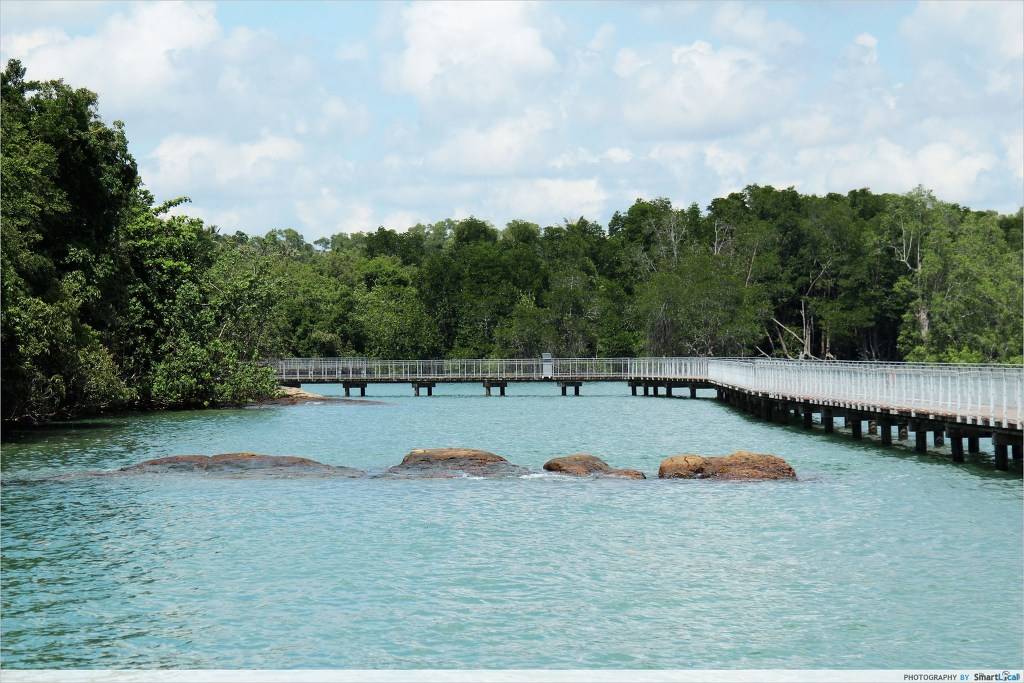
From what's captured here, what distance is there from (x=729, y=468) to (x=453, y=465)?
746 centimetres

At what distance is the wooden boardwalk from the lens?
34.6 meters

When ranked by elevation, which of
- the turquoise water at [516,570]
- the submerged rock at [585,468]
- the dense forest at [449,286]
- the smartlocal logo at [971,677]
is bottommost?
the smartlocal logo at [971,677]

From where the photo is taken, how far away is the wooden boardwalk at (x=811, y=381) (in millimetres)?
34625

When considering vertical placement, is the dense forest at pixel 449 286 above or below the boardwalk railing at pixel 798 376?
above

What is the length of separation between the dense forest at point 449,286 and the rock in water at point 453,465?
12.4 m

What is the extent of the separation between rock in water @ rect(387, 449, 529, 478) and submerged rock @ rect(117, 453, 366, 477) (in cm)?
140

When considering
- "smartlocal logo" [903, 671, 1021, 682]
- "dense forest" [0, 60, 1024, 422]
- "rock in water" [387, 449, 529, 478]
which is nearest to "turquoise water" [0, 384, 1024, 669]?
"smartlocal logo" [903, 671, 1021, 682]

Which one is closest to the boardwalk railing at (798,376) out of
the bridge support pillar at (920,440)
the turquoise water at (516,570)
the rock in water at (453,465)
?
the bridge support pillar at (920,440)

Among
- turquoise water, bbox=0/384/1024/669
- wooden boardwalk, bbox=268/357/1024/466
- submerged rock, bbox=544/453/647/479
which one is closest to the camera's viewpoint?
turquoise water, bbox=0/384/1024/669

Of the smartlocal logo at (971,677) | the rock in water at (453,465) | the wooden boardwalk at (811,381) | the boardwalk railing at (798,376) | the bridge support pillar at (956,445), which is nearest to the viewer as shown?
the smartlocal logo at (971,677)

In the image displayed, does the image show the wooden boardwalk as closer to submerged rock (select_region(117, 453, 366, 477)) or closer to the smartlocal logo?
submerged rock (select_region(117, 453, 366, 477))

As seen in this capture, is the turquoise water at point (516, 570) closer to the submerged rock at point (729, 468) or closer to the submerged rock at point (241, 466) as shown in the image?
the submerged rock at point (729, 468)

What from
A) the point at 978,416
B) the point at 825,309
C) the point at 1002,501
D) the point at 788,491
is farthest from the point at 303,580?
the point at 825,309

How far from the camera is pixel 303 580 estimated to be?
2044 centimetres
